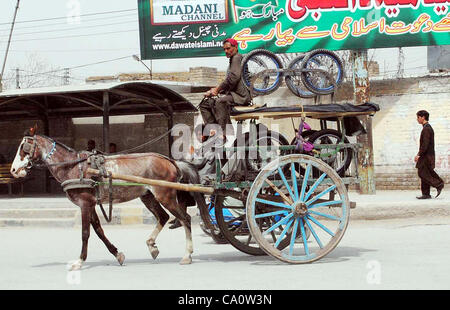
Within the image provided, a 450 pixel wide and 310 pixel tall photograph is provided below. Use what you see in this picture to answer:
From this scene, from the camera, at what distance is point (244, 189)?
26.4ft

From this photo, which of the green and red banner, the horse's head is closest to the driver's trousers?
the horse's head

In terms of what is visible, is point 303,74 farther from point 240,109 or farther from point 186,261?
point 186,261

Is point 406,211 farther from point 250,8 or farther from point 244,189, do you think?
point 250,8

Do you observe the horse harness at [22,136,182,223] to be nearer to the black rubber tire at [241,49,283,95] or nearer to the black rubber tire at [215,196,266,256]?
the black rubber tire at [215,196,266,256]

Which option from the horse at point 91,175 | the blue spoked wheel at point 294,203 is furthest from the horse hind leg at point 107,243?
the blue spoked wheel at point 294,203

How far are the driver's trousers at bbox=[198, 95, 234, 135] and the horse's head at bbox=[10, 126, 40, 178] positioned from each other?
1.89 meters

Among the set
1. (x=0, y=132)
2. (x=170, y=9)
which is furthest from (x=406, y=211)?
(x=0, y=132)

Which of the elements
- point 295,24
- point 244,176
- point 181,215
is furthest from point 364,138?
point 181,215

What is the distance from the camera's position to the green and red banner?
17.8 metres

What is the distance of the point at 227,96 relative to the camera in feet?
26.0

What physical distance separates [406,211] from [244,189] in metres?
5.34

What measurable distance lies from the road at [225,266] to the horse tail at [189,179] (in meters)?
0.70

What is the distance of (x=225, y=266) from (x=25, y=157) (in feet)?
8.19

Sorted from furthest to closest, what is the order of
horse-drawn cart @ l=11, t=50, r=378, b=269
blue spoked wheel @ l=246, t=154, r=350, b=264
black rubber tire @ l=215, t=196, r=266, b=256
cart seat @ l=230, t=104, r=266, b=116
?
1. black rubber tire @ l=215, t=196, r=266, b=256
2. cart seat @ l=230, t=104, r=266, b=116
3. horse-drawn cart @ l=11, t=50, r=378, b=269
4. blue spoked wheel @ l=246, t=154, r=350, b=264
